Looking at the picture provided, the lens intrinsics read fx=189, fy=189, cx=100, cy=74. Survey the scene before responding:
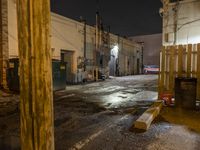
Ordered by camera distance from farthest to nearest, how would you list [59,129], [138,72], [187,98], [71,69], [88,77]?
[138,72], [88,77], [71,69], [187,98], [59,129]

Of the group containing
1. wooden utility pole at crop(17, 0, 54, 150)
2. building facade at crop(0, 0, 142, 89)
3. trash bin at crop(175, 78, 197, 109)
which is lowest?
trash bin at crop(175, 78, 197, 109)

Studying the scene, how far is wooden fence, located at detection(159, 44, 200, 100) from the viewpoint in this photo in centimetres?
720

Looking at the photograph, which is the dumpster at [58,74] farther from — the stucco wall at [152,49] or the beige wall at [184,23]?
the stucco wall at [152,49]

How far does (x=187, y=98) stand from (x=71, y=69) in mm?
11257

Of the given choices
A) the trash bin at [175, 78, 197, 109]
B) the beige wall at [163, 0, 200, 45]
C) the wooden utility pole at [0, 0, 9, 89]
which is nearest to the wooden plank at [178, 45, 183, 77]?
the trash bin at [175, 78, 197, 109]

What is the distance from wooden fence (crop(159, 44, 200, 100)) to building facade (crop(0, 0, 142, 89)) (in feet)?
19.8

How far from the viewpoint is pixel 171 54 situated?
7.52 meters

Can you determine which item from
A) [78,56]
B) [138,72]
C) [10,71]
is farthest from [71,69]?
[138,72]

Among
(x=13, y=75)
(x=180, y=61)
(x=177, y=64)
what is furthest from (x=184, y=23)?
(x=13, y=75)

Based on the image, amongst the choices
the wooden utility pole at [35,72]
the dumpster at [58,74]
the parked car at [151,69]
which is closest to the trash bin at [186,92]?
the wooden utility pole at [35,72]

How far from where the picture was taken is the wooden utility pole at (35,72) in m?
1.71

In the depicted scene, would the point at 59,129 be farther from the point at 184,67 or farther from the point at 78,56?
the point at 78,56

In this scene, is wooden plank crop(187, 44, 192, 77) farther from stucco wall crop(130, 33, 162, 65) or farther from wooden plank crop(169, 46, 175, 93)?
stucco wall crop(130, 33, 162, 65)

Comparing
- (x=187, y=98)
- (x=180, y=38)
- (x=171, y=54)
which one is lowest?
(x=187, y=98)
